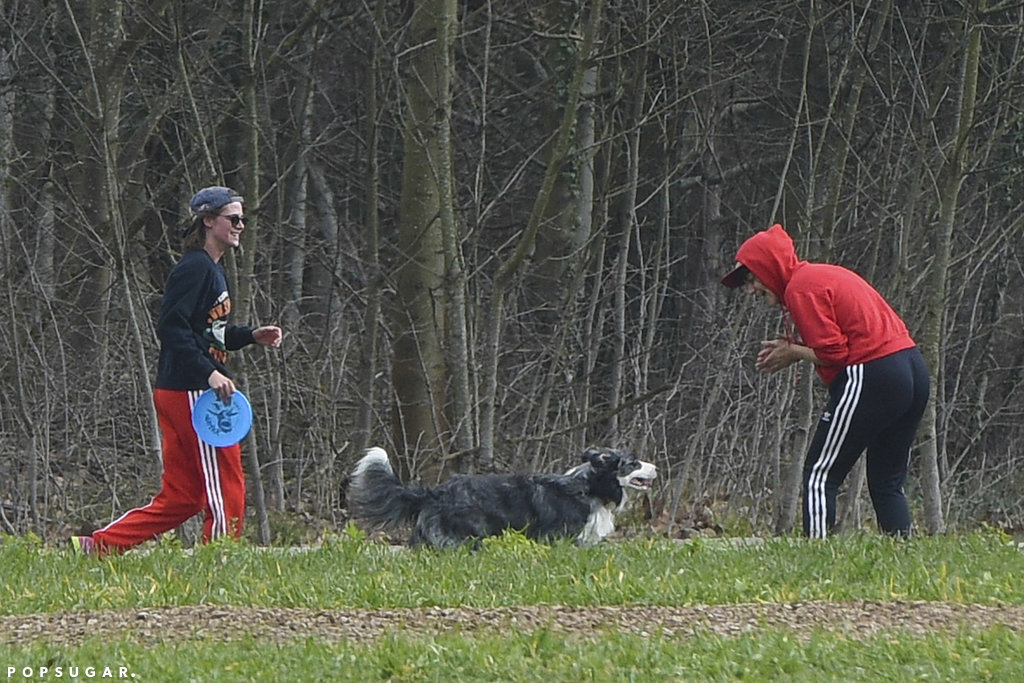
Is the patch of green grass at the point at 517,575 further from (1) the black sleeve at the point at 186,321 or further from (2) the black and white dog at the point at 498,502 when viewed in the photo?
(1) the black sleeve at the point at 186,321

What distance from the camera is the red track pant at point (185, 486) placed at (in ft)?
28.0

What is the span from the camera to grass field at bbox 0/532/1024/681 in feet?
20.0

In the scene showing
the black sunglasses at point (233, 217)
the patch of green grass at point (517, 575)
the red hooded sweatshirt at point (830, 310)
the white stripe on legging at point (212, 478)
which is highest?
the black sunglasses at point (233, 217)

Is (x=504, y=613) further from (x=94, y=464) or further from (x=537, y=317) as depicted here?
(x=537, y=317)

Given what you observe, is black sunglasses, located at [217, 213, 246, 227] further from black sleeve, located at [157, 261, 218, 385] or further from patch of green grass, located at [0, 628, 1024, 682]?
patch of green grass, located at [0, 628, 1024, 682]

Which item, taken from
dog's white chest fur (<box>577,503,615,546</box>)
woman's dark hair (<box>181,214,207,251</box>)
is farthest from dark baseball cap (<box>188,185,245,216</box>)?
dog's white chest fur (<box>577,503,615,546</box>)

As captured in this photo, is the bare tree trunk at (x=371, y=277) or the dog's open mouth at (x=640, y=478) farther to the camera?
the bare tree trunk at (x=371, y=277)

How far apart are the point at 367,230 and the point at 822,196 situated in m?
4.28

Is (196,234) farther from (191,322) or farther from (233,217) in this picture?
(191,322)

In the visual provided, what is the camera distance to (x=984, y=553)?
8938mm

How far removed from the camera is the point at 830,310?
8875 millimetres

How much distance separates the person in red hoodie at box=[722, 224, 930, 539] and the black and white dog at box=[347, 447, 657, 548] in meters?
1.26

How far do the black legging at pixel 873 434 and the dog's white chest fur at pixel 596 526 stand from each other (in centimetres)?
124
